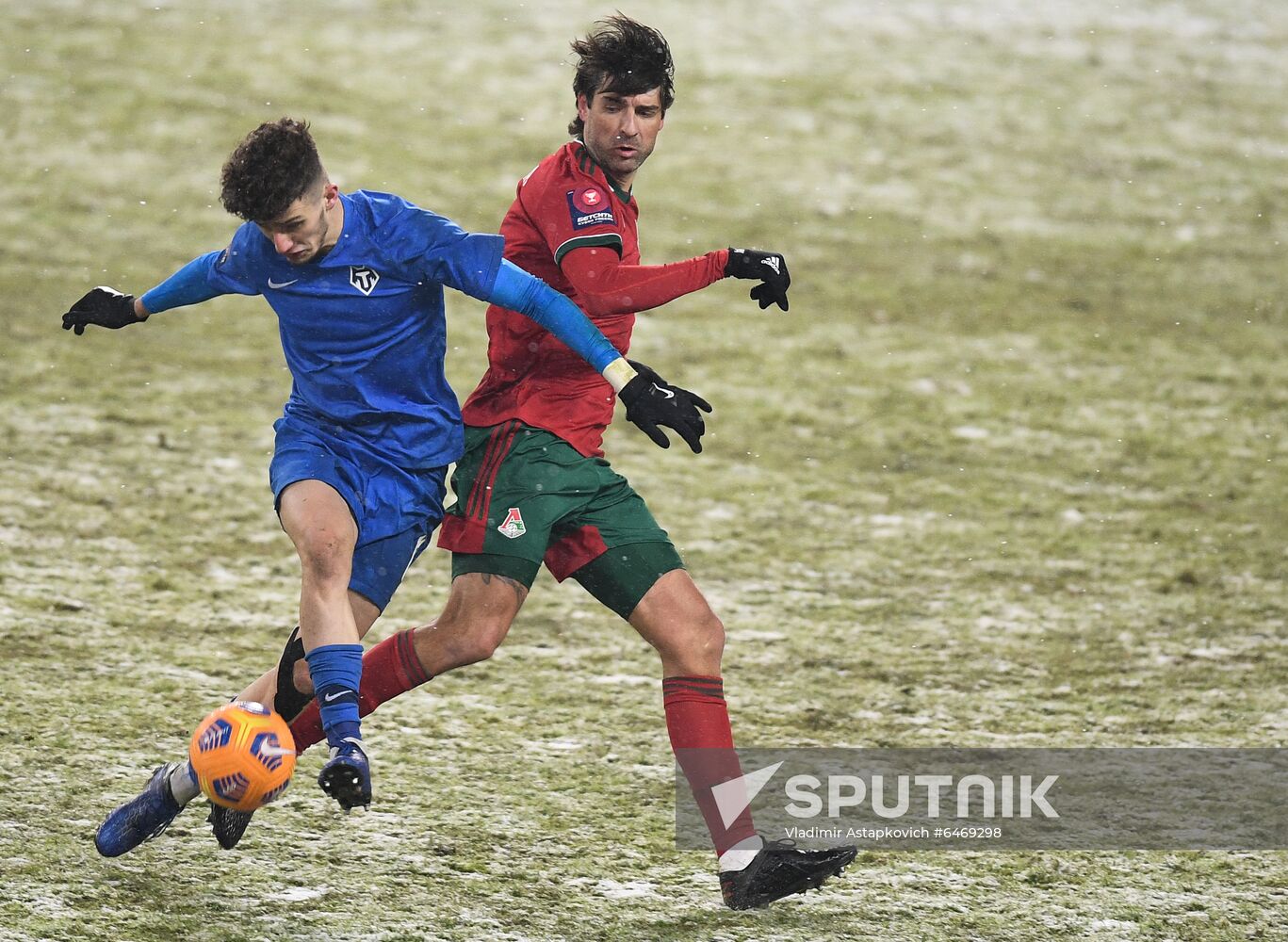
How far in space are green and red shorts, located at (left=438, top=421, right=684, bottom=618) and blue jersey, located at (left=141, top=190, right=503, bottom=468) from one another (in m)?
0.16

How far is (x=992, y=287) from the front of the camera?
1043 centimetres

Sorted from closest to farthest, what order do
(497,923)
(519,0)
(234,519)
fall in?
(497,923) → (234,519) → (519,0)

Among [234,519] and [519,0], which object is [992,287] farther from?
[519,0]

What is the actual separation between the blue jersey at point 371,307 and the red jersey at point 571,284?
0.20m

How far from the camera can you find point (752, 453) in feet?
26.1

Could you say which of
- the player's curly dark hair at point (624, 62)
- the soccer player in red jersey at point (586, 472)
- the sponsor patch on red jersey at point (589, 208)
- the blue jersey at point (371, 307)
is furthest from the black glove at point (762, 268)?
the blue jersey at point (371, 307)

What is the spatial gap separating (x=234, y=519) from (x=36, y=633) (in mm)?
1449

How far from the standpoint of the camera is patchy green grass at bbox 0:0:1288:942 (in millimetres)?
4020

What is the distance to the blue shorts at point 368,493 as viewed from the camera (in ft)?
12.8

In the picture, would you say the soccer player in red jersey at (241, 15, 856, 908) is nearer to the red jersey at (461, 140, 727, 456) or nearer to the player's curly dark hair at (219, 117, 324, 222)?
the red jersey at (461, 140, 727, 456)

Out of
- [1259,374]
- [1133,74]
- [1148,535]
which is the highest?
[1133,74]

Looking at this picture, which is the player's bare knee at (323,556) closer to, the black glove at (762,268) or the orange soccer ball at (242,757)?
the orange soccer ball at (242,757)

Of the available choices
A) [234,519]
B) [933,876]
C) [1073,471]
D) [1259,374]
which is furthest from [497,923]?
[1259,374]

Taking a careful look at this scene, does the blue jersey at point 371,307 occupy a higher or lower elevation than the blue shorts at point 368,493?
higher
